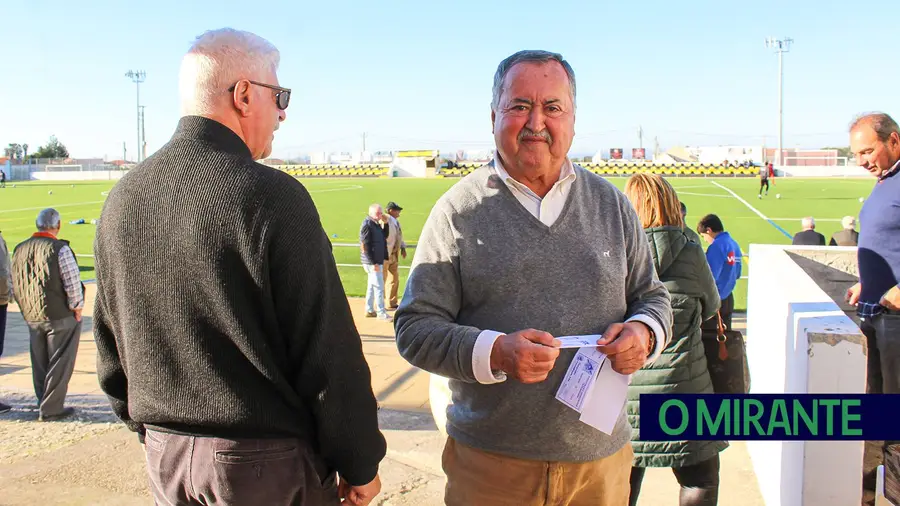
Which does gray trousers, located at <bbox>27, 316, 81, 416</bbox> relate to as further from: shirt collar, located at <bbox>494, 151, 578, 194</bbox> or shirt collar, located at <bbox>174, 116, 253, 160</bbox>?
shirt collar, located at <bbox>494, 151, 578, 194</bbox>

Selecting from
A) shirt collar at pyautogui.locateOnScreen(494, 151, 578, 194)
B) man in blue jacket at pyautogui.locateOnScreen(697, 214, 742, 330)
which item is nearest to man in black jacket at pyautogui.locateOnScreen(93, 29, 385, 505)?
shirt collar at pyautogui.locateOnScreen(494, 151, 578, 194)

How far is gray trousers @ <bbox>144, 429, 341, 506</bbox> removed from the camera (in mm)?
1994

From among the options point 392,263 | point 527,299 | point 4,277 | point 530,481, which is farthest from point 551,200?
point 392,263

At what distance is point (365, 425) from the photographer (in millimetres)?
2096

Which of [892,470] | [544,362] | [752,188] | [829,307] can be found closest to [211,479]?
[544,362]

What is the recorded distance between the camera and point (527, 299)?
228cm

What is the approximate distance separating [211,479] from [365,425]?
0.44 meters

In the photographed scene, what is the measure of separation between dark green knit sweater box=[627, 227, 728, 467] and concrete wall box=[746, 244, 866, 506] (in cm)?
40

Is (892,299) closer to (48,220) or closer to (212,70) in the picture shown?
(212,70)

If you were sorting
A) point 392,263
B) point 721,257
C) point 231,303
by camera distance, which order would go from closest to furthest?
point 231,303 → point 721,257 → point 392,263

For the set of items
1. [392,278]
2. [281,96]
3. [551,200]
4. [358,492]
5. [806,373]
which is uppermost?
[281,96]

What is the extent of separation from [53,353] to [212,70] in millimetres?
5317

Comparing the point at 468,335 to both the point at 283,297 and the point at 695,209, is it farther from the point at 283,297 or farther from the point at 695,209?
the point at 695,209

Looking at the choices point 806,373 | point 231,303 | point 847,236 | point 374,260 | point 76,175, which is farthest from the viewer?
point 76,175
